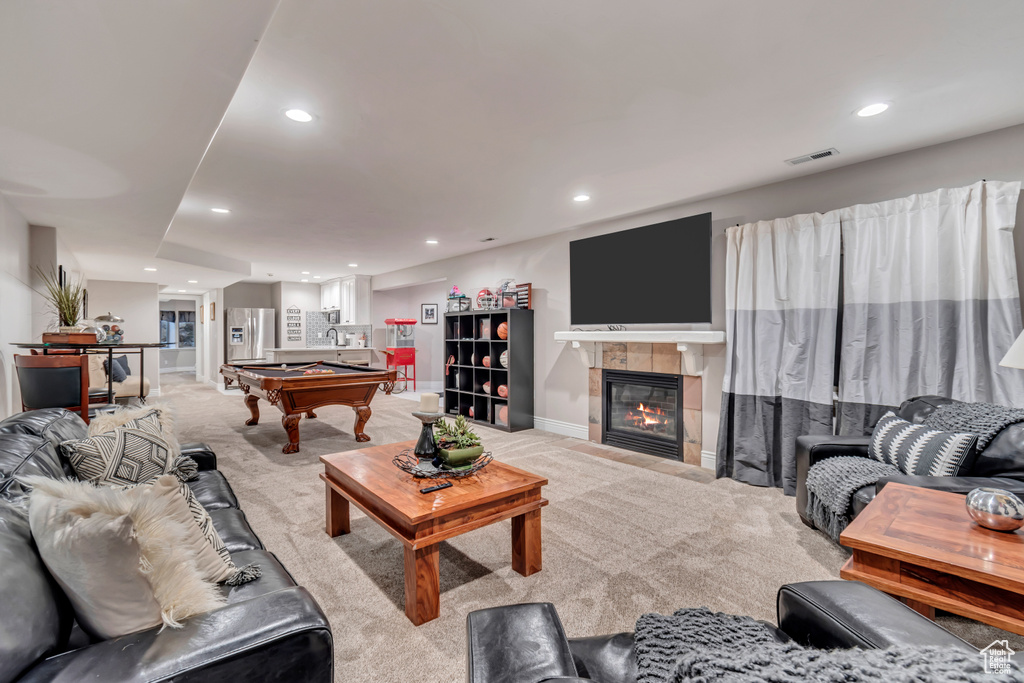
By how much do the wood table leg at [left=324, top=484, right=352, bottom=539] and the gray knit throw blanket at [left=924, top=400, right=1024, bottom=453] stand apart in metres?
3.22

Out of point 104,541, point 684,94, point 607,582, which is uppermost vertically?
point 684,94

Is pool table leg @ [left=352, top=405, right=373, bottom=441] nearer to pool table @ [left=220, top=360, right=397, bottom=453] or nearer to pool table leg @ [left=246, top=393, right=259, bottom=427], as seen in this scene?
pool table @ [left=220, top=360, right=397, bottom=453]

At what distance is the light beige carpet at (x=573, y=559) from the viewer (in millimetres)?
1774

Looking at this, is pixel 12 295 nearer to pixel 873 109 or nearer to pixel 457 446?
pixel 457 446

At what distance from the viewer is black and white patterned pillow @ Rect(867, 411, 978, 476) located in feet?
7.06

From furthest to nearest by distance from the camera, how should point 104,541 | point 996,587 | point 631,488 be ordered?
point 631,488
point 996,587
point 104,541

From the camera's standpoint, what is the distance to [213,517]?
6.08 feet

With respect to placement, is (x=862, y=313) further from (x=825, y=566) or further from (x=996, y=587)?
(x=996, y=587)

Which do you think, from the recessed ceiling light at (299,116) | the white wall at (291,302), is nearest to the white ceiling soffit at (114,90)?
the recessed ceiling light at (299,116)

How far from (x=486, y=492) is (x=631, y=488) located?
1.75 meters

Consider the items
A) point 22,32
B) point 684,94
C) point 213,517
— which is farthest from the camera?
point 684,94

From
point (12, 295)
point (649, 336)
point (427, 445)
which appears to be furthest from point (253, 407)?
point (649, 336)

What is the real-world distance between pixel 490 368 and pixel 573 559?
339cm

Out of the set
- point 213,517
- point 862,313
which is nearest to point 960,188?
point 862,313
